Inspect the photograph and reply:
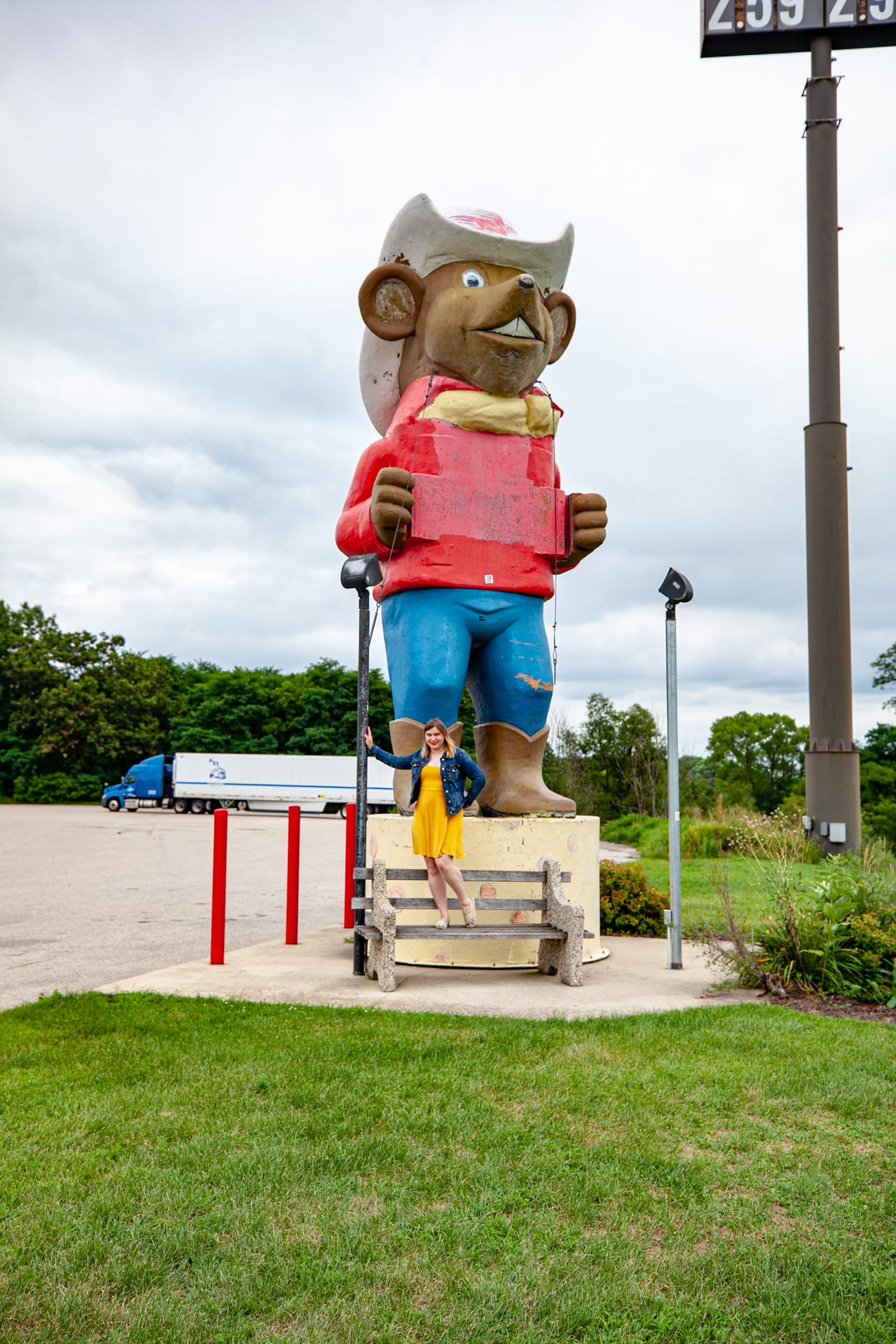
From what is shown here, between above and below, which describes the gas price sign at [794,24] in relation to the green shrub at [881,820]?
above

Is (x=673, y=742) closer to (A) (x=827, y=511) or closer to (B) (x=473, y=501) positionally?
(B) (x=473, y=501)

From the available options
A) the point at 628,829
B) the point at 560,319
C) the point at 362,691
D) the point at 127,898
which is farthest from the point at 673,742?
the point at 628,829

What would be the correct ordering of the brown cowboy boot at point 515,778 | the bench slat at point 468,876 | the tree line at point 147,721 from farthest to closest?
the tree line at point 147,721
the brown cowboy boot at point 515,778
the bench slat at point 468,876

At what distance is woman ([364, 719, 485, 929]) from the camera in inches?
247

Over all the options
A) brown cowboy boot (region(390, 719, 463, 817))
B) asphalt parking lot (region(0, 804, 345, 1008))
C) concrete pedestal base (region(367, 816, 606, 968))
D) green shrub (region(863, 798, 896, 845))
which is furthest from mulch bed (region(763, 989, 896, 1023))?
green shrub (region(863, 798, 896, 845))

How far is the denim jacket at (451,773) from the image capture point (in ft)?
20.6

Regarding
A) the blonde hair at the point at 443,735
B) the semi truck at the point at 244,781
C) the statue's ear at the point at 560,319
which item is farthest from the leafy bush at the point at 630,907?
the semi truck at the point at 244,781

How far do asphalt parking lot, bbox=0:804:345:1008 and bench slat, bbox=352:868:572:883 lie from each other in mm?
1776

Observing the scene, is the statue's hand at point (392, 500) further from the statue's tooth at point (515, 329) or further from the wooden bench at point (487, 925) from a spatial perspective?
the wooden bench at point (487, 925)

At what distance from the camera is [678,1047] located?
4766mm

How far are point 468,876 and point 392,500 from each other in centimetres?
246

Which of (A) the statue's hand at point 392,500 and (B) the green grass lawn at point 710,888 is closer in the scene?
(A) the statue's hand at point 392,500

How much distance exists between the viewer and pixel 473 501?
721 centimetres

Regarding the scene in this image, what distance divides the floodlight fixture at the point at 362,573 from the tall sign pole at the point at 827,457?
9987 millimetres
